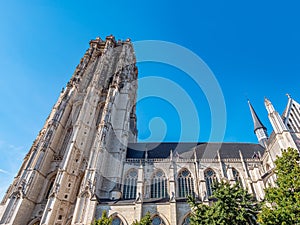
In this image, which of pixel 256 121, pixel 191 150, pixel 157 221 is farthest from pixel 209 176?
pixel 256 121

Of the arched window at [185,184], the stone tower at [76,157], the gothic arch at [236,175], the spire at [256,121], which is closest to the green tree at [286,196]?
the arched window at [185,184]

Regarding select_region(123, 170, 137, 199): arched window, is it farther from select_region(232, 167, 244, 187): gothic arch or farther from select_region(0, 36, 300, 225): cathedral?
select_region(232, 167, 244, 187): gothic arch

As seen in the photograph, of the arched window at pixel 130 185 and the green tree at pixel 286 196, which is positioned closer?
the green tree at pixel 286 196

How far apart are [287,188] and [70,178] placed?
20.0m

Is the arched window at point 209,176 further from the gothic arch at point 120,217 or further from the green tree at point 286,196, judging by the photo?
the green tree at point 286,196

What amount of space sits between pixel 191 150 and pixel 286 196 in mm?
18059

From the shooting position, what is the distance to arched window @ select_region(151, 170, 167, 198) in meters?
21.7

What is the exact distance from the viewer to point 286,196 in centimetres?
958

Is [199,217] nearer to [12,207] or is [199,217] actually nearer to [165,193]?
[165,193]

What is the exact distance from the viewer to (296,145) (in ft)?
58.9

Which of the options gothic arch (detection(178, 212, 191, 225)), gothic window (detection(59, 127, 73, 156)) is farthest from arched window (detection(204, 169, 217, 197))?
gothic window (detection(59, 127, 73, 156))

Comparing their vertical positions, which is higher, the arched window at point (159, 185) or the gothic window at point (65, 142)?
the gothic window at point (65, 142)

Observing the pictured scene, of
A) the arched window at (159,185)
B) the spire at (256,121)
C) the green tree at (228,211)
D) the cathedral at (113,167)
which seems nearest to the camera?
the green tree at (228,211)

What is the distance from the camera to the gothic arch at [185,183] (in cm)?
2194
